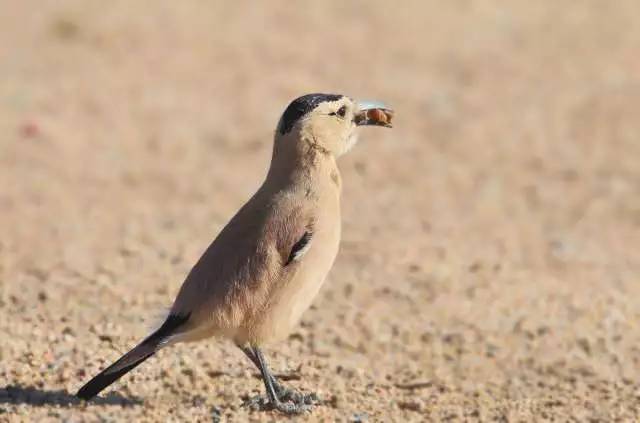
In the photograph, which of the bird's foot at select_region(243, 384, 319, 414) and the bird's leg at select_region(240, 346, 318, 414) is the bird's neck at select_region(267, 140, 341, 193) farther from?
the bird's foot at select_region(243, 384, 319, 414)

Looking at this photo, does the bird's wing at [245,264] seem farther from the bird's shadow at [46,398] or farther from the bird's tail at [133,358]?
the bird's shadow at [46,398]

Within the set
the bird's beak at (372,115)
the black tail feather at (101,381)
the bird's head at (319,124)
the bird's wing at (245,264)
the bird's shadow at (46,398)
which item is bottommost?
the bird's shadow at (46,398)

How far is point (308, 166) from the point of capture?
19.1 feet

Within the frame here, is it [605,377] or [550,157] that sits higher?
[550,157]

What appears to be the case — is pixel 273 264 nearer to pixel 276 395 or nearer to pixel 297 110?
pixel 276 395

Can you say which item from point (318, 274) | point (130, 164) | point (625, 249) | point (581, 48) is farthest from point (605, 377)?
point (581, 48)

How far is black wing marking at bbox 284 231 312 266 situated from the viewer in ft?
17.9

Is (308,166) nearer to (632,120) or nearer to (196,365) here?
(196,365)

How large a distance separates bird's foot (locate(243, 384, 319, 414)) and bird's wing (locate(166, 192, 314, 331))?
56 cm

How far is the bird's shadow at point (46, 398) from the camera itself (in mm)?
5605

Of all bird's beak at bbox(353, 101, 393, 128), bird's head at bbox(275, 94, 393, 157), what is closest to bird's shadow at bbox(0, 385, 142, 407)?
bird's head at bbox(275, 94, 393, 157)

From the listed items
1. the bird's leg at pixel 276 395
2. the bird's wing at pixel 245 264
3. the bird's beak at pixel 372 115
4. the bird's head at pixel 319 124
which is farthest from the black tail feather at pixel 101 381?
the bird's beak at pixel 372 115

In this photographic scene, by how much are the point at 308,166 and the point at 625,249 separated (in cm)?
466

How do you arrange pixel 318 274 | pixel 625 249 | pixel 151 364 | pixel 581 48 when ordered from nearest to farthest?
pixel 318 274 → pixel 151 364 → pixel 625 249 → pixel 581 48
